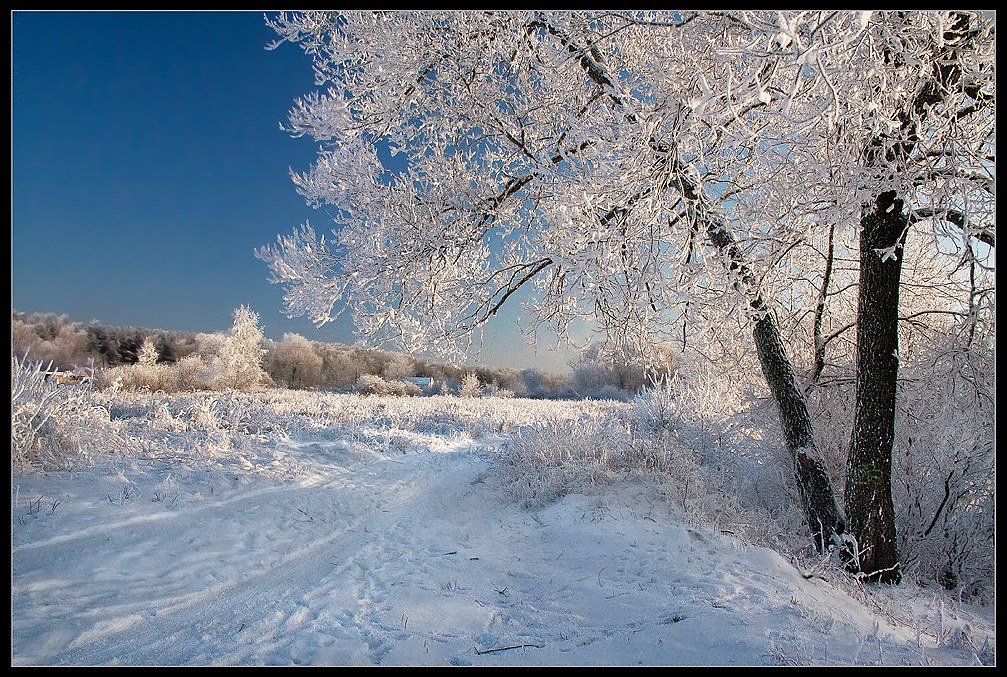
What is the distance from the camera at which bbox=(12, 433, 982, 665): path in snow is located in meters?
2.55

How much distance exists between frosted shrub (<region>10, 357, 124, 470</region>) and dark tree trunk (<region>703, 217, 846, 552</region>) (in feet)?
22.0

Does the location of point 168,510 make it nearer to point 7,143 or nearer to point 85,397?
point 85,397

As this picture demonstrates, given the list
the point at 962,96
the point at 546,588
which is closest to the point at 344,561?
the point at 546,588

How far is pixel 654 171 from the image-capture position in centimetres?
384

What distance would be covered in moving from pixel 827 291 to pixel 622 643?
5694 mm

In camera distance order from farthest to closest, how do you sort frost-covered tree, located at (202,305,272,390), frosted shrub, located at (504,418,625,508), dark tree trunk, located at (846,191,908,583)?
frost-covered tree, located at (202,305,272,390)
frosted shrub, located at (504,418,625,508)
dark tree trunk, located at (846,191,908,583)

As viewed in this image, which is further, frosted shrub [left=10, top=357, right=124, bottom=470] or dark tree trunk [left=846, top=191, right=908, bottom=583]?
dark tree trunk [left=846, top=191, right=908, bottom=583]

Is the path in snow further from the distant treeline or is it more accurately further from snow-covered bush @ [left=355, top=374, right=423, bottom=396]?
snow-covered bush @ [left=355, top=374, right=423, bottom=396]

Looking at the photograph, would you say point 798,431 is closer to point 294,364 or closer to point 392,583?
point 392,583

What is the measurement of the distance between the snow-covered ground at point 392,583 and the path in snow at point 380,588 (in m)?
0.02

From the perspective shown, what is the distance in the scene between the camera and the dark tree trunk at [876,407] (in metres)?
4.77

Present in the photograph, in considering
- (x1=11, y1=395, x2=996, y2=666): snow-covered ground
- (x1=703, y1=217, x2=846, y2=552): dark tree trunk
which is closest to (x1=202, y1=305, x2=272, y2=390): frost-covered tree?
(x1=11, y1=395, x2=996, y2=666): snow-covered ground

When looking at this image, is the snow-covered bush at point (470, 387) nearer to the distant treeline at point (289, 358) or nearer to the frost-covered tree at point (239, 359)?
the distant treeline at point (289, 358)

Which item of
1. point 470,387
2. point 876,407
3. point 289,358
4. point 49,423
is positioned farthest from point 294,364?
point 876,407
